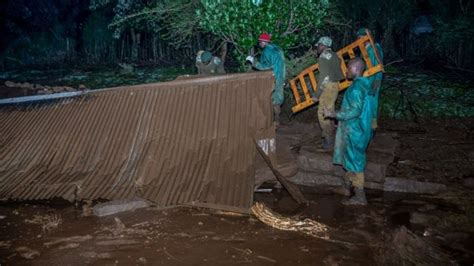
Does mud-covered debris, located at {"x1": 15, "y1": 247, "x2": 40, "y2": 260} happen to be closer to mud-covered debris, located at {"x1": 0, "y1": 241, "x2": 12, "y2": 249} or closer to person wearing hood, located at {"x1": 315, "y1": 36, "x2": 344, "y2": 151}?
mud-covered debris, located at {"x1": 0, "y1": 241, "x2": 12, "y2": 249}

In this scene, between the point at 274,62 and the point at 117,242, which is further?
the point at 274,62

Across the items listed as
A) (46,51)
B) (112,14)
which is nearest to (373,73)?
(112,14)

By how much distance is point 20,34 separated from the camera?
21.2 metres

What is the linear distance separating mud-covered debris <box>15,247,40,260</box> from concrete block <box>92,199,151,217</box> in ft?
2.99

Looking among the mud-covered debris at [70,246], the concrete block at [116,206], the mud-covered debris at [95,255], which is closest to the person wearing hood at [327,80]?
the concrete block at [116,206]

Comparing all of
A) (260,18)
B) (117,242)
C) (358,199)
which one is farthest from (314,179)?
(260,18)

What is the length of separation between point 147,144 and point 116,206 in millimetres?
1003

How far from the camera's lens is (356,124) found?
17.3 feet

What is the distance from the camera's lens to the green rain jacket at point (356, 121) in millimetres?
5160

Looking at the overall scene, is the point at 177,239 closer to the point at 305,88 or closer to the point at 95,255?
the point at 95,255

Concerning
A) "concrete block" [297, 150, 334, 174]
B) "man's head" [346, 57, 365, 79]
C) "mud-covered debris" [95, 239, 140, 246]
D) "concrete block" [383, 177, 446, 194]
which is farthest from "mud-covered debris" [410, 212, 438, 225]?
"mud-covered debris" [95, 239, 140, 246]

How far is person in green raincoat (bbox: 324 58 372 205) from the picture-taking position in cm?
517

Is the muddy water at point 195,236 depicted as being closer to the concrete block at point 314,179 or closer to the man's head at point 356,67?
the concrete block at point 314,179

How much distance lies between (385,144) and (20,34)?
823 inches
